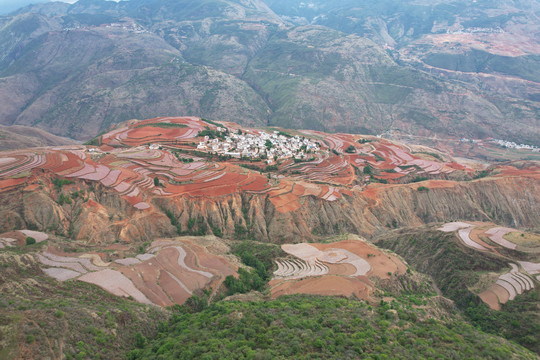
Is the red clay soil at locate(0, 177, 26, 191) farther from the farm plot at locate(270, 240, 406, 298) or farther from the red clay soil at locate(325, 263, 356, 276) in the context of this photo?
the red clay soil at locate(325, 263, 356, 276)

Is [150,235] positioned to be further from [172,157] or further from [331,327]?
[331,327]

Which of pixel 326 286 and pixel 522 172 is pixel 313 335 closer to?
pixel 326 286

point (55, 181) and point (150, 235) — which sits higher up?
point (55, 181)

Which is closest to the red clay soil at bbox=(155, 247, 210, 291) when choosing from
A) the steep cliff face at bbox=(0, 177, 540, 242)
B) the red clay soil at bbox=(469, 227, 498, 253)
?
the steep cliff face at bbox=(0, 177, 540, 242)

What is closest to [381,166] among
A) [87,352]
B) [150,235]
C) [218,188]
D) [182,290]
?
[218,188]

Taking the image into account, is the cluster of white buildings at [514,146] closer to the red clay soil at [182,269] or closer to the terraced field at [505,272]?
the terraced field at [505,272]
